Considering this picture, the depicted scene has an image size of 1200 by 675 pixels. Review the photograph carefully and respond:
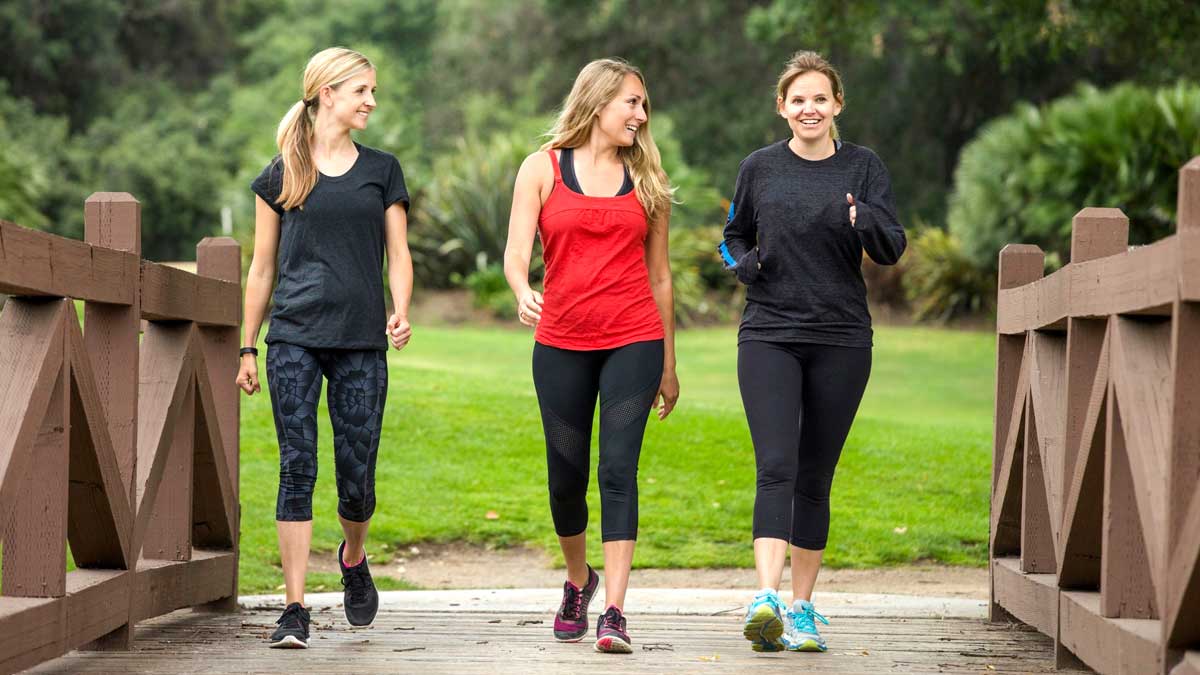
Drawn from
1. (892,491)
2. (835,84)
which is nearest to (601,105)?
(835,84)

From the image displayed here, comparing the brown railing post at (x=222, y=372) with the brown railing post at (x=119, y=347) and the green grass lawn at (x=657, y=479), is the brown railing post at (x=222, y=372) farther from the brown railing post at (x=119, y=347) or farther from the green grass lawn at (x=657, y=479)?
the green grass lawn at (x=657, y=479)

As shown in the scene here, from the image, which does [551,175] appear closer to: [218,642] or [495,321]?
[218,642]

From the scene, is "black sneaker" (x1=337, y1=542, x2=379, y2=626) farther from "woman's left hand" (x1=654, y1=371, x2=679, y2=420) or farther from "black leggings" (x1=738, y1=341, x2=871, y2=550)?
"black leggings" (x1=738, y1=341, x2=871, y2=550)

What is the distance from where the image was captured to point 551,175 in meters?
5.27

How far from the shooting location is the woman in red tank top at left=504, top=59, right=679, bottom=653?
520 centimetres

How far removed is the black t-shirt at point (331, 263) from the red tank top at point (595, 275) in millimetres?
610

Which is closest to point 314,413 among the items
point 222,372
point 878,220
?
point 222,372

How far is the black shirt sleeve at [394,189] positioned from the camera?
5520mm

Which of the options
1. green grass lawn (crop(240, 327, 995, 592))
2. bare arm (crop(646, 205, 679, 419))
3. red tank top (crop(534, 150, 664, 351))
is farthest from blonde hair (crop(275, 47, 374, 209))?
green grass lawn (crop(240, 327, 995, 592))

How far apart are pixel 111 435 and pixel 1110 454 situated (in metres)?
2.98

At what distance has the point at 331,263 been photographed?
5359 mm

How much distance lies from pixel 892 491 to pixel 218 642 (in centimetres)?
619

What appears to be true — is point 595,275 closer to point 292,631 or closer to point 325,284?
point 325,284

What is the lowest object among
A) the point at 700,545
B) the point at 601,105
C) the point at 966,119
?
the point at 700,545
